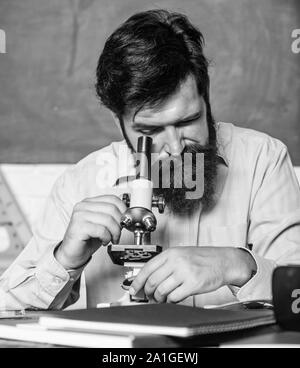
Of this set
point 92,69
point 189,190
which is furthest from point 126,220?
point 92,69

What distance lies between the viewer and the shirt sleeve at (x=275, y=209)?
1.47 m

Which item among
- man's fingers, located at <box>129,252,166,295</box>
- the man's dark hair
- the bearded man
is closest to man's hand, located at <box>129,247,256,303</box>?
man's fingers, located at <box>129,252,166,295</box>

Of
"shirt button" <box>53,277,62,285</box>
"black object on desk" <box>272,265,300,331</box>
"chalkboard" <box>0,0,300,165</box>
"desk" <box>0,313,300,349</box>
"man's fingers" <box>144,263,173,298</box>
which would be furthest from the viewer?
"chalkboard" <box>0,0,300,165</box>

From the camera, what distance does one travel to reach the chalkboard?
7.50 feet

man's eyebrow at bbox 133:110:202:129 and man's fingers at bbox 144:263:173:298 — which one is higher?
man's eyebrow at bbox 133:110:202:129

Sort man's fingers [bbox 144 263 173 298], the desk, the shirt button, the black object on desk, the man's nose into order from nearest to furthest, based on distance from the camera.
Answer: the desk
the black object on desk
man's fingers [bbox 144 263 173 298]
the shirt button
the man's nose

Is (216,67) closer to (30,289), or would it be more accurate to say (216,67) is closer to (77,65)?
(77,65)

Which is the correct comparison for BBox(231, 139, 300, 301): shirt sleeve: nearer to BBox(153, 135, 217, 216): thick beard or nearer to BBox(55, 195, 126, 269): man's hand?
BBox(153, 135, 217, 216): thick beard

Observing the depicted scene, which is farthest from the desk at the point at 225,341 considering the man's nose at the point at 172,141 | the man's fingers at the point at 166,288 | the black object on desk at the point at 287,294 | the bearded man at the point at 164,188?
the man's nose at the point at 172,141

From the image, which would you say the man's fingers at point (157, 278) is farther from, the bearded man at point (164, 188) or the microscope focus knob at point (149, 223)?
the bearded man at point (164, 188)

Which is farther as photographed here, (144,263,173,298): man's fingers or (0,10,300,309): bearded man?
(0,10,300,309): bearded man

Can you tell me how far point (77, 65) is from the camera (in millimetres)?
2377

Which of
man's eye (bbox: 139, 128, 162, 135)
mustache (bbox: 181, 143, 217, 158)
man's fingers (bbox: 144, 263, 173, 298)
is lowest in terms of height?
man's fingers (bbox: 144, 263, 173, 298)
